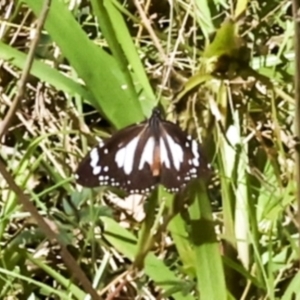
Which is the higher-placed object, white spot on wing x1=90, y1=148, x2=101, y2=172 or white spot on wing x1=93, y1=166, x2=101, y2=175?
white spot on wing x1=90, y1=148, x2=101, y2=172

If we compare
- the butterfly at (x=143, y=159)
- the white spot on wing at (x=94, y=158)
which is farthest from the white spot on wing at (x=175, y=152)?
the white spot on wing at (x=94, y=158)

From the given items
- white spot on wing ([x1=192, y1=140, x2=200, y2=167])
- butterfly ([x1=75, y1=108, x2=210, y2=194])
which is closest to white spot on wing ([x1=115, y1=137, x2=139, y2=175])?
butterfly ([x1=75, y1=108, x2=210, y2=194])

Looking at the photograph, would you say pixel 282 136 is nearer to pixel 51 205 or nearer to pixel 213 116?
pixel 213 116

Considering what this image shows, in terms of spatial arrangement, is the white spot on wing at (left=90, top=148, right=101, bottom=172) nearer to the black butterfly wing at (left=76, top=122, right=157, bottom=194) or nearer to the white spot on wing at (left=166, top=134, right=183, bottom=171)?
the black butterfly wing at (left=76, top=122, right=157, bottom=194)

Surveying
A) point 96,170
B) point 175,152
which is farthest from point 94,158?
point 175,152

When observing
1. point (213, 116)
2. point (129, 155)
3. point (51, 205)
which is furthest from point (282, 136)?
point (51, 205)

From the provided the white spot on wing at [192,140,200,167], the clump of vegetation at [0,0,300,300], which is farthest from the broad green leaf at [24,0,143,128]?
the white spot on wing at [192,140,200,167]
